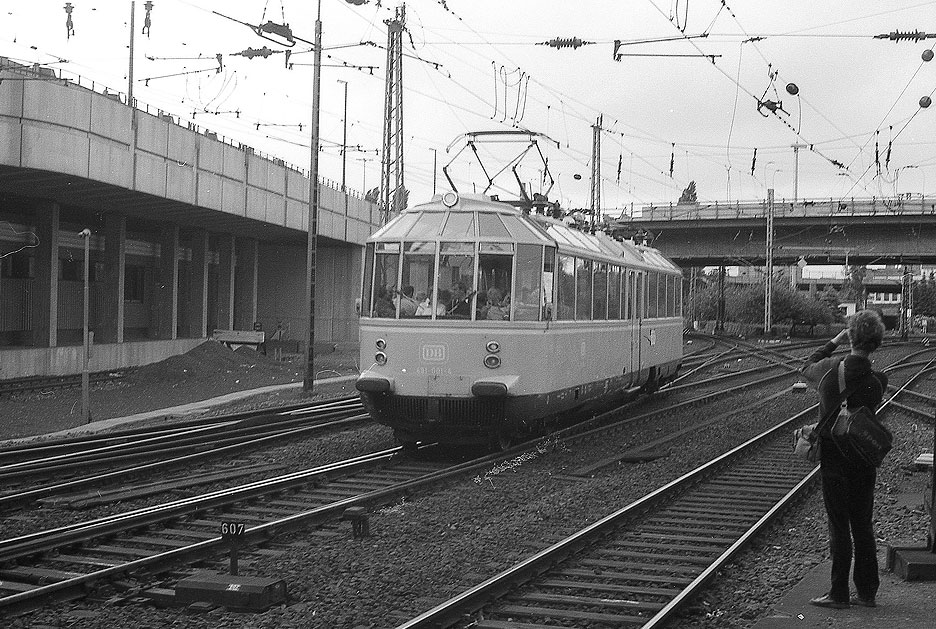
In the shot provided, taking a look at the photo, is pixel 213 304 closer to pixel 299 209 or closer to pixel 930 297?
pixel 299 209

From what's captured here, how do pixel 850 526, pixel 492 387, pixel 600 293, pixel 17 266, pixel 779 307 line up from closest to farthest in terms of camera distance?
pixel 850 526 < pixel 492 387 < pixel 600 293 < pixel 17 266 < pixel 779 307

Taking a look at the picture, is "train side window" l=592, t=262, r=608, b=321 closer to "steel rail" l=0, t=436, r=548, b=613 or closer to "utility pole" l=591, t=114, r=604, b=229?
"steel rail" l=0, t=436, r=548, b=613

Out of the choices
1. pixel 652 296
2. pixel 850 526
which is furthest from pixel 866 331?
pixel 652 296

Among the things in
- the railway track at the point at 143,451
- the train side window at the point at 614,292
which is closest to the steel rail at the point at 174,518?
the railway track at the point at 143,451

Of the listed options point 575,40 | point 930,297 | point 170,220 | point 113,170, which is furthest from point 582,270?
point 930,297

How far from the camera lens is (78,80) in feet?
84.0

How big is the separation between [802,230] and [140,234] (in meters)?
39.6

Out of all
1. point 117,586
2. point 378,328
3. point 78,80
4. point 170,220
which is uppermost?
point 78,80

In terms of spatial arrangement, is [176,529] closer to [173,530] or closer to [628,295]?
[173,530]

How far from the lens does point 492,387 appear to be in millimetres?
13148

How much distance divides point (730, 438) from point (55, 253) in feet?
70.8

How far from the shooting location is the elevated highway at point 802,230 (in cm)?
5669

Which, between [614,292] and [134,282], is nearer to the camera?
[614,292]

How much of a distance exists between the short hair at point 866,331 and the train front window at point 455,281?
7238mm
